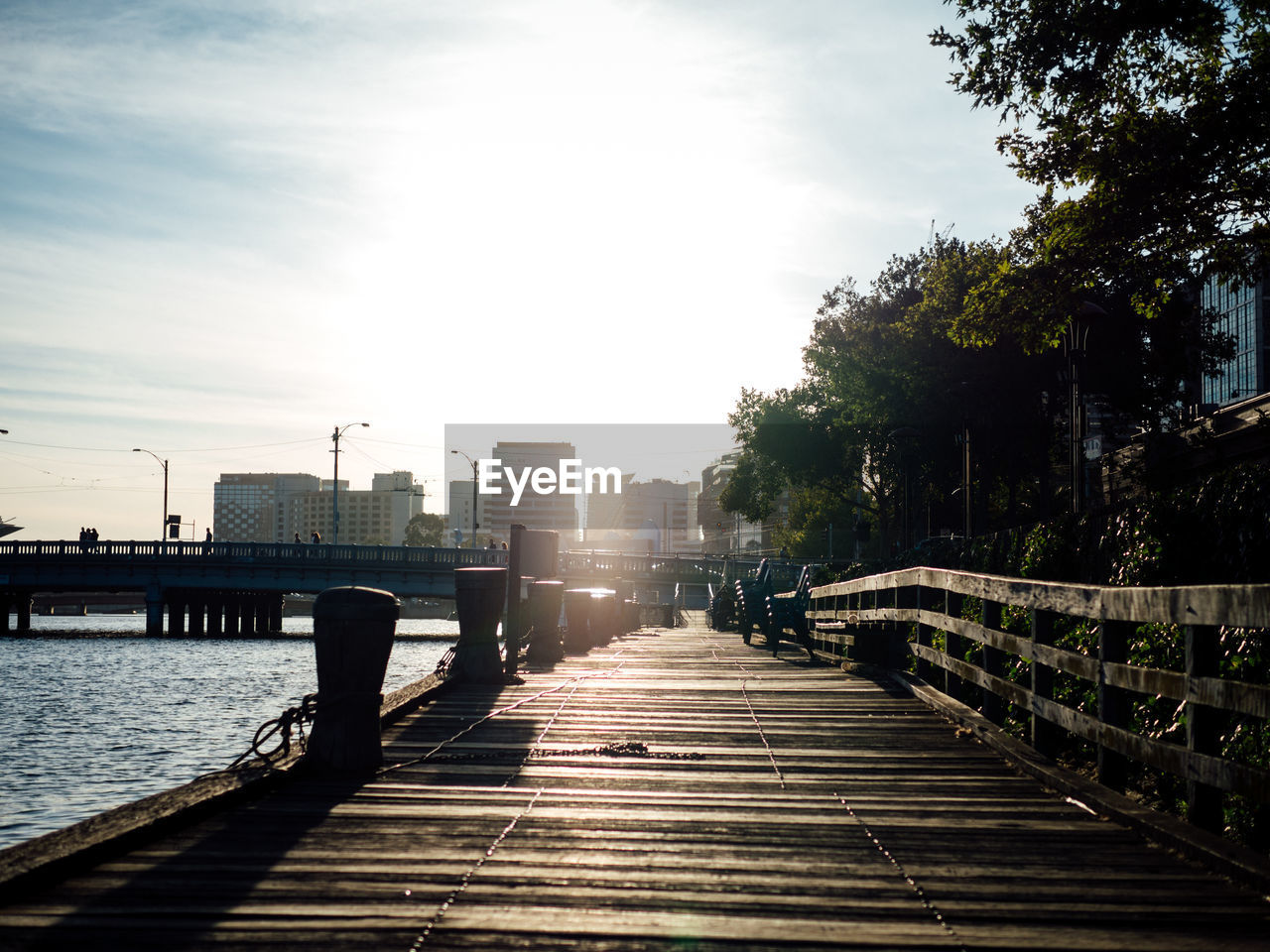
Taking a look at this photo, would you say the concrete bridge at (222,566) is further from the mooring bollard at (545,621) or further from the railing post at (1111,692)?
the railing post at (1111,692)

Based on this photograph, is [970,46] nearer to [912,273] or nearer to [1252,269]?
[1252,269]

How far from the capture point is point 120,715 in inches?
1265

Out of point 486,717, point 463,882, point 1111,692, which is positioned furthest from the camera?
point 486,717

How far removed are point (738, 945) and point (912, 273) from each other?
5031cm

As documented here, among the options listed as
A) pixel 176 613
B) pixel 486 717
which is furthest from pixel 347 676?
pixel 176 613

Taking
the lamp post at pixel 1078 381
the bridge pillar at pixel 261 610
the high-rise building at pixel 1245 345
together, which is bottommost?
the bridge pillar at pixel 261 610

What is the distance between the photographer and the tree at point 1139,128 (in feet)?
50.7

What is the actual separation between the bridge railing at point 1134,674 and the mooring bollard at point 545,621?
737 centimetres

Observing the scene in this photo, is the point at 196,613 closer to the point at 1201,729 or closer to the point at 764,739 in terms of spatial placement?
the point at 764,739

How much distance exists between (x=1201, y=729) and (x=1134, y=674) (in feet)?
1.99

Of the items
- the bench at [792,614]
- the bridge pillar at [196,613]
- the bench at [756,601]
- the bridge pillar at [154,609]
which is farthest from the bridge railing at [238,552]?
the bench at [792,614]

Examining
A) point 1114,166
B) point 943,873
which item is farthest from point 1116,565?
point 1114,166

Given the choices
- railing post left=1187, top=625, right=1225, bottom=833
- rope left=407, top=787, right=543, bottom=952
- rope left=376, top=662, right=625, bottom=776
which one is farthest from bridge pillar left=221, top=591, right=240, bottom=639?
railing post left=1187, top=625, right=1225, bottom=833

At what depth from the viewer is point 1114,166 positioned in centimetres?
1670
